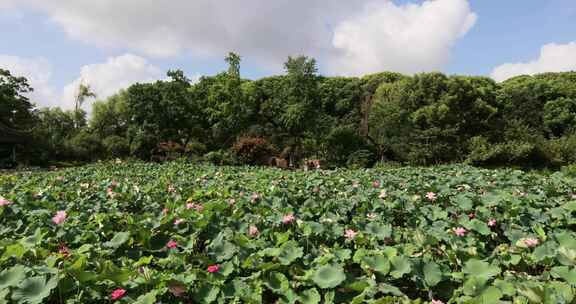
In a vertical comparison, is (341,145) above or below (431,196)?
above

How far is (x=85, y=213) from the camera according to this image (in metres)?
3.13

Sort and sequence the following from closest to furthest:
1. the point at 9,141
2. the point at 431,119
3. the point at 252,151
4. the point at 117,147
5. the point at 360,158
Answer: the point at 252,151, the point at 360,158, the point at 431,119, the point at 9,141, the point at 117,147

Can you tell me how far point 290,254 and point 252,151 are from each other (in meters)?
14.5

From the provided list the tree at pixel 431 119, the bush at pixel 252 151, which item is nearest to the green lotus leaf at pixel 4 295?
the bush at pixel 252 151

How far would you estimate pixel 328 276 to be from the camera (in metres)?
1.86

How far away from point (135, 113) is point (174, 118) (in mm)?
1851

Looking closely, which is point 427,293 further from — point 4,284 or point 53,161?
point 53,161

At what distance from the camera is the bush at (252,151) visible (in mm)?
16547

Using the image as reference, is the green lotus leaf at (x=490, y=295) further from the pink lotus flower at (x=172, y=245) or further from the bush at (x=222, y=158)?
the bush at (x=222, y=158)

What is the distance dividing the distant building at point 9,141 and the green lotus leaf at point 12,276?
2087cm

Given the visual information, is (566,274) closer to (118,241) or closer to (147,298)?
(147,298)

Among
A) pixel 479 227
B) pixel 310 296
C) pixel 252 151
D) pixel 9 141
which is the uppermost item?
pixel 9 141

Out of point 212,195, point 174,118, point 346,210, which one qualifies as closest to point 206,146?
point 174,118

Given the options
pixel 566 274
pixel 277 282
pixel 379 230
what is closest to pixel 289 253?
pixel 277 282
